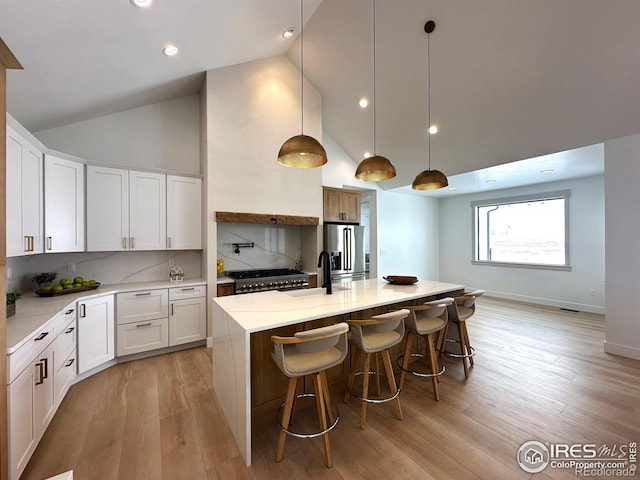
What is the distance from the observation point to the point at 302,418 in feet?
7.19

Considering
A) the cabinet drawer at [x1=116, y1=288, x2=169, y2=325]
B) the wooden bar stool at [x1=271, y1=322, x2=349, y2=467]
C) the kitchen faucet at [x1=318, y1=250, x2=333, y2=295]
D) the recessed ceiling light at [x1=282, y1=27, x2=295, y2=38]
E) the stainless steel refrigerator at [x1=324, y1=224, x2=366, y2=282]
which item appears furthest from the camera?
the stainless steel refrigerator at [x1=324, y1=224, x2=366, y2=282]

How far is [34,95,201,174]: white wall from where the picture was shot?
341cm

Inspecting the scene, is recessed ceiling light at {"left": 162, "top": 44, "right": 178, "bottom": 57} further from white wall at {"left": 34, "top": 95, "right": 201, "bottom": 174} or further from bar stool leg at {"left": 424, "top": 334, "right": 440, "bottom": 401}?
bar stool leg at {"left": 424, "top": 334, "right": 440, "bottom": 401}

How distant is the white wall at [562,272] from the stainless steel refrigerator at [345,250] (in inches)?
138

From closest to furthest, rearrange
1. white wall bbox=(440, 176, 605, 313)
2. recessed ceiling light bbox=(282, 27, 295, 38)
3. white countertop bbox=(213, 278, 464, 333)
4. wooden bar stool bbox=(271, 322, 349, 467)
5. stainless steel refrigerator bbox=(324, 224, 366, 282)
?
wooden bar stool bbox=(271, 322, 349, 467)
white countertop bbox=(213, 278, 464, 333)
recessed ceiling light bbox=(282, 27, 295, 38)
stainless steel refrigerator bbox=(324, 224, 366, 282)
white wall bbox=(440, 176, 605, 313)

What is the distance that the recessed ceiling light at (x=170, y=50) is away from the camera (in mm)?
2829

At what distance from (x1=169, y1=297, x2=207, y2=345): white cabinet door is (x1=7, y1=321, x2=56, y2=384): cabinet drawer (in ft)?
4.40

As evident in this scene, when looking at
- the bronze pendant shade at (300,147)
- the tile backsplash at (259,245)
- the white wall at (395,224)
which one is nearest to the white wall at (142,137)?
the tile backsplash at (259,245)

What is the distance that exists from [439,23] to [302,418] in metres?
4.23

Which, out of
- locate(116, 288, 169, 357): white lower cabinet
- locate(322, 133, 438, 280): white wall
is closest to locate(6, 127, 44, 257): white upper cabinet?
locate(116, 288, 169, 357): white lower cabinet

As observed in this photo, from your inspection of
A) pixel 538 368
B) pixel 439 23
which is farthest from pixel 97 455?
pixel 439 23

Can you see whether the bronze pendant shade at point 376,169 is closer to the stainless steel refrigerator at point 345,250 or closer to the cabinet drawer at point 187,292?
the stainless steel refrigerator at point 345,250

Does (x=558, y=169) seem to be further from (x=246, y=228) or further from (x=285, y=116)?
(x=246, y=228)

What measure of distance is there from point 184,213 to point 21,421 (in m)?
2.60
